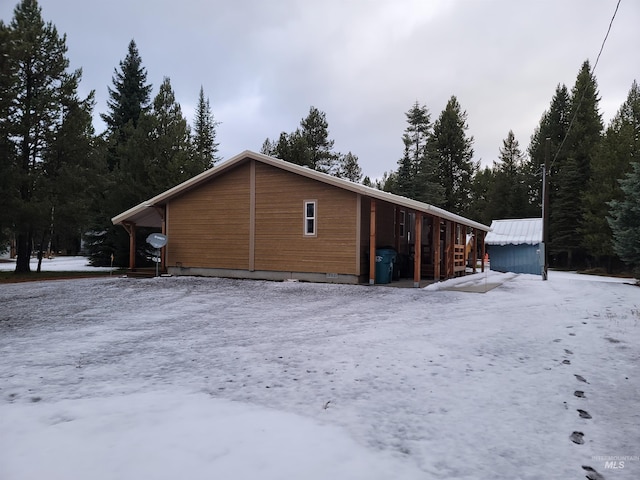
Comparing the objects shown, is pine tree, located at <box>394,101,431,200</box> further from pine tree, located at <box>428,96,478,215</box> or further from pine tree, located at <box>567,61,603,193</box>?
pine tree, located at <box>567,61,603,193</box>

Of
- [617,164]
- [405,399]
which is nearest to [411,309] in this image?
[405,399]

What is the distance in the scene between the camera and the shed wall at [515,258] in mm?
27578

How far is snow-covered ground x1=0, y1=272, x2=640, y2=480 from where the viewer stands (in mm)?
2598

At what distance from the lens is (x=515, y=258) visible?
94.0ft

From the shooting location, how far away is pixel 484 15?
40.0ft

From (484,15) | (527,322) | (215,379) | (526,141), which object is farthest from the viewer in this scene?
(526,141)

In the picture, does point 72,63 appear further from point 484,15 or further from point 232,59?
point 484,15

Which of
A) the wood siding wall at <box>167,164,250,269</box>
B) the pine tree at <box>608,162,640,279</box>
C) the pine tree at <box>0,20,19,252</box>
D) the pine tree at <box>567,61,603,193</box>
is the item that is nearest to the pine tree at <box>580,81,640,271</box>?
the pine tree at <box>567,61,603,193</box>

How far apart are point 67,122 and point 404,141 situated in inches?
1220

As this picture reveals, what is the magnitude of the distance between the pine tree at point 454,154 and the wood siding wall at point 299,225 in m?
29.7

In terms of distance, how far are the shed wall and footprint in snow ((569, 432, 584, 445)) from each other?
26861 millimetres

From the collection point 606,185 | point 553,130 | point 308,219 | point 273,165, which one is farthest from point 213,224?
point 553,130

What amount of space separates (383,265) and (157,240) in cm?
918

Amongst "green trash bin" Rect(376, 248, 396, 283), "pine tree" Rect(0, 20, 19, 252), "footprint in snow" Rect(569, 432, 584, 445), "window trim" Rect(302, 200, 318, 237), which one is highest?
"pine tree" Rect(0, 20, 19, 252)
